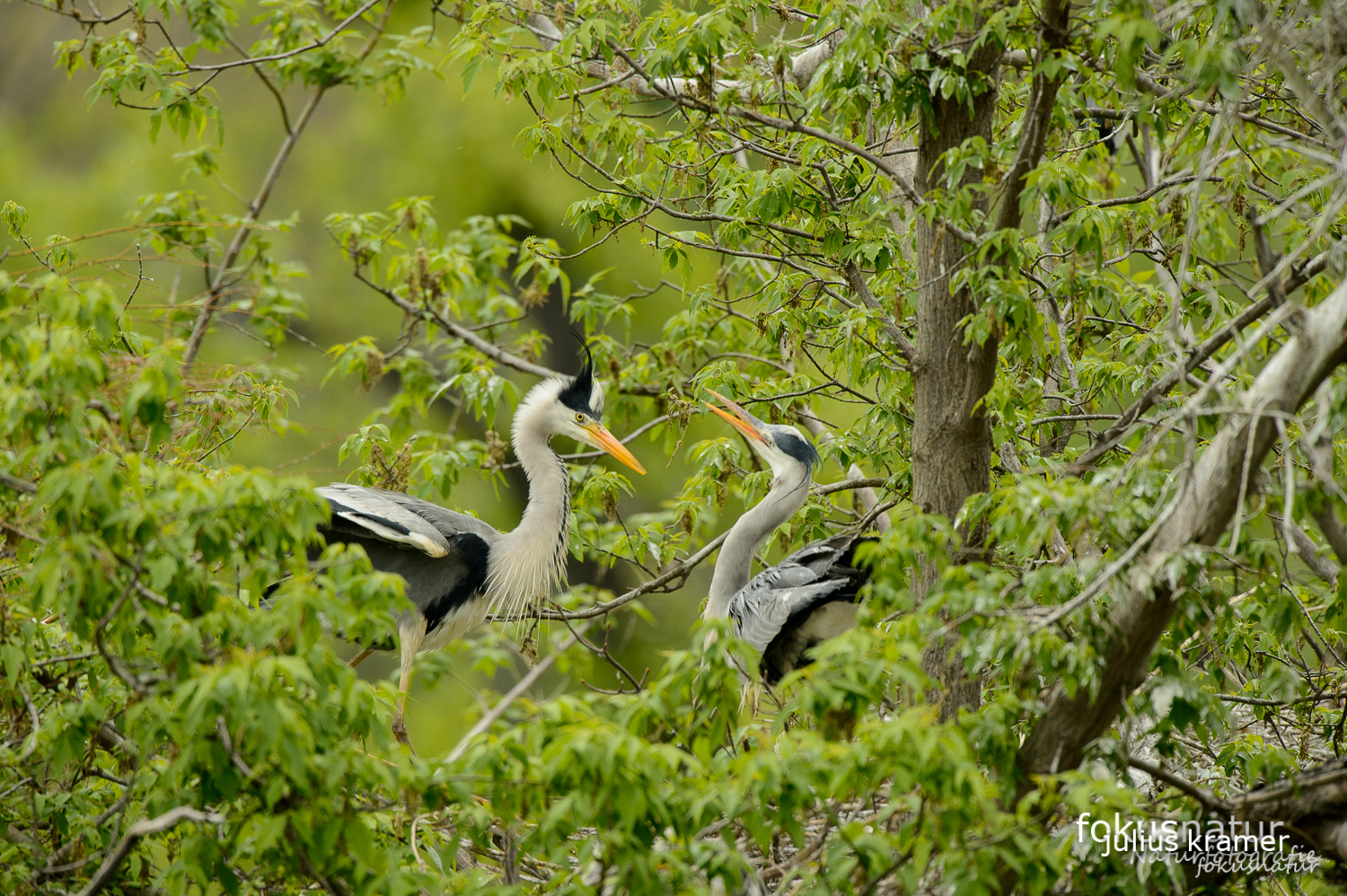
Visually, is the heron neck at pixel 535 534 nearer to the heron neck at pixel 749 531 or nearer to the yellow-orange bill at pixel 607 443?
the yellow-orange bill at pixel 607 443

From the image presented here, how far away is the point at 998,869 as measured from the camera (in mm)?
2652

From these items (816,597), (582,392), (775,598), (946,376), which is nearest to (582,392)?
(582,392)

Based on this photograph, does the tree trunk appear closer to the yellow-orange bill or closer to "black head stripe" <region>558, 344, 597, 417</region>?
the yellow-orange bill

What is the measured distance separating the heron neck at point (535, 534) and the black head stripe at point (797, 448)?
1097mm

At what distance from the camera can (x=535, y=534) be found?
518 cm

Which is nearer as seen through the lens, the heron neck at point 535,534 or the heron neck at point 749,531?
the heron neck at point 749,531

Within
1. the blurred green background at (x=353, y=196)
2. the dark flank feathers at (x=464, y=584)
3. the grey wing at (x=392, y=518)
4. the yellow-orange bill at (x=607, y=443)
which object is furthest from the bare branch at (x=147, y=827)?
the blurred green background at (x=353, y=196)

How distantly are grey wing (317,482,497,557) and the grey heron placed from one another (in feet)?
3.93

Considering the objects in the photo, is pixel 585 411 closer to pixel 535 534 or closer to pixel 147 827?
pixel 535 534

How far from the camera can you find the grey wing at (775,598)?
4168 mm

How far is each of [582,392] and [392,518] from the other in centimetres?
111

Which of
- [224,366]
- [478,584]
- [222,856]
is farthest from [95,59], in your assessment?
[222,856]

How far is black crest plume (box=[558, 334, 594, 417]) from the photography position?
208 inches

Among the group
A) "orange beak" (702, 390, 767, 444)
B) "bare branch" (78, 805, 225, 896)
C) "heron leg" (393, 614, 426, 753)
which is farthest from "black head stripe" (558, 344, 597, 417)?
"bare branch" (78, 805, 225, 896)
